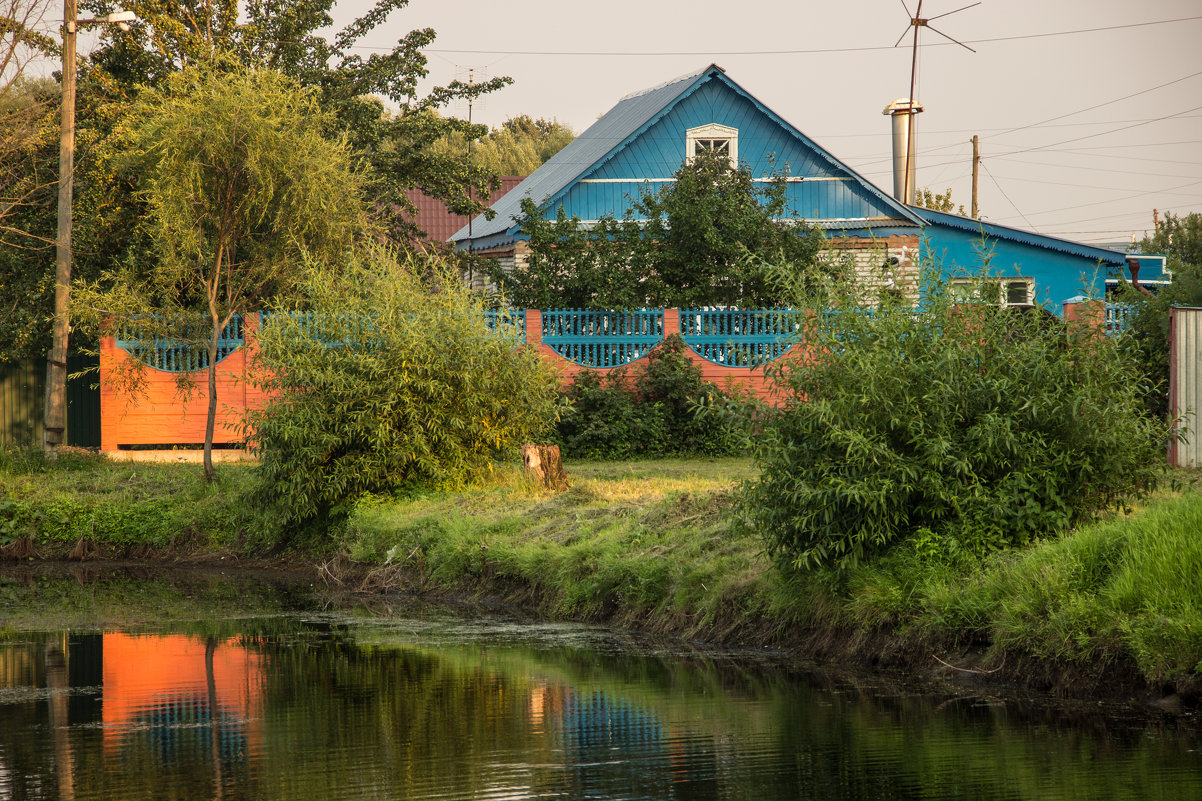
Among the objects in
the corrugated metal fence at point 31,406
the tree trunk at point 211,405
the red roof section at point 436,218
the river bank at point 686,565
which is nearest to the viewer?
the river bank at point 686,565

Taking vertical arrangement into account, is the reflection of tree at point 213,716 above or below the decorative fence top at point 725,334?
below

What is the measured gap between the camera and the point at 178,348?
17875 millimetres

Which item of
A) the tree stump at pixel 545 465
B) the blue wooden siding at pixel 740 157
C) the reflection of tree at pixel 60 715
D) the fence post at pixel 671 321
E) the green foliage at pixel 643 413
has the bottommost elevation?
the reflection of tree at pixel 60 715

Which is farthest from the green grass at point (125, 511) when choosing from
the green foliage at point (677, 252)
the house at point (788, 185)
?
the house at point (788, 185)

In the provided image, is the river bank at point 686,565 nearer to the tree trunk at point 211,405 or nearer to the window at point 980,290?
the tree trunk at point 211,405

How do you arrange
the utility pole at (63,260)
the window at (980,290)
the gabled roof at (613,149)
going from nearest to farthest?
the window at (980,290) → the utility pole at (63,260) → the gabled roof at (613,149)

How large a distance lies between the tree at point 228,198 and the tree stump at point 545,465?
373 cm

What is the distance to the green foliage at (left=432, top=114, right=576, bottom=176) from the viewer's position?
197 feet

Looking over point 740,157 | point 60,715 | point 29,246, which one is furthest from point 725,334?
point 60,715

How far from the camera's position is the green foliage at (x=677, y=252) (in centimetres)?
2000

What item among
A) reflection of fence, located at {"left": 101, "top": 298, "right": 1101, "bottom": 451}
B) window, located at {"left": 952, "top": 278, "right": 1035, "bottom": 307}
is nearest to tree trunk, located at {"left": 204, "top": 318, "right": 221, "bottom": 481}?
reflection of fence, located at {"left": 101, "top": 298, "right": 1101, "bottom": 451}

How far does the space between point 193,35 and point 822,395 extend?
15.2 meters

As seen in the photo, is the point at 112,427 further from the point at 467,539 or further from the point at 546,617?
the point at 546,617

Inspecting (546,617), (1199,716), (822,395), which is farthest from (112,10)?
(1199,716)
